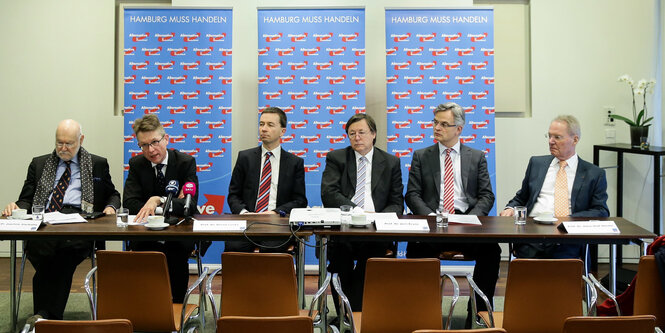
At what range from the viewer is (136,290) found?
9.73 ft

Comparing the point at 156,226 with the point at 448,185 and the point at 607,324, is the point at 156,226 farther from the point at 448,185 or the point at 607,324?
the point at 607,324

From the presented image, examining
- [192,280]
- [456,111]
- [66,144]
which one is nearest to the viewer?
[66,144]

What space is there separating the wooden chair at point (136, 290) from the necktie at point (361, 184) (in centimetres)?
185

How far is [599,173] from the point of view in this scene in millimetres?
4301

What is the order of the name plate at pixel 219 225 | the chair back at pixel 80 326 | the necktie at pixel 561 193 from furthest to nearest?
the necktie at pixel 561 193, the name plate at pixel 219 225, the chair back at pixel 80 326

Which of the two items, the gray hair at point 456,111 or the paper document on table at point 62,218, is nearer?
the paper document on table at point 62,218

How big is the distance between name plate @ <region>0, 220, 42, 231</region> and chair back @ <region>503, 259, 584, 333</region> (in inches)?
101

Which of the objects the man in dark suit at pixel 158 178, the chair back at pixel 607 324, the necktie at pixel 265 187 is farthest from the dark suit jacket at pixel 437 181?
the chair back at pixel 607 324

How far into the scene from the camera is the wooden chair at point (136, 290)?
2.94 metres

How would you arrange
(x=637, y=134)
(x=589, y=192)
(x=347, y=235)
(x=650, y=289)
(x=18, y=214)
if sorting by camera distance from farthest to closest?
(x=637, y=134) → (x=589, y=192) → (x=18, y=214) → (x=347, y=235) → (x=650, y=289)

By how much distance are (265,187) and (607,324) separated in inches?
116

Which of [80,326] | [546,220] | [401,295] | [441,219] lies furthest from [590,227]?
[80,326]

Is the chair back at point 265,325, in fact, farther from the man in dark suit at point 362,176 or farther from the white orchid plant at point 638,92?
the white orchid plant at point 638,92

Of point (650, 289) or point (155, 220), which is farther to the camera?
point (155, 220)
